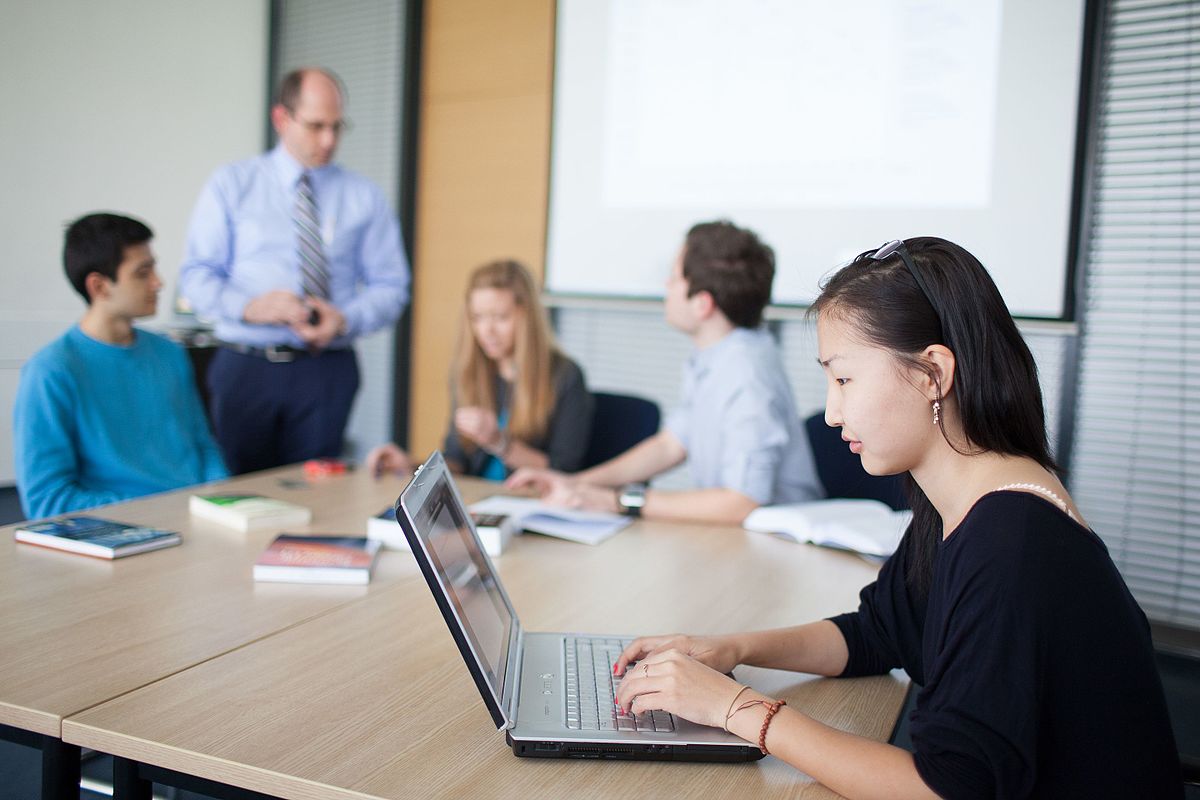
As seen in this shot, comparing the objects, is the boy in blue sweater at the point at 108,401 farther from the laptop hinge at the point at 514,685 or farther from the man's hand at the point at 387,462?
the laptop hinge at the point at 514,685

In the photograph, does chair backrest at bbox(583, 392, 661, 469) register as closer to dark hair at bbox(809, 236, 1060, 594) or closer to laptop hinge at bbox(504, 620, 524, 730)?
laptop hinge at bbox(504, 620, 524, 730)

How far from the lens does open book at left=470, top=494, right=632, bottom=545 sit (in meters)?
1.90

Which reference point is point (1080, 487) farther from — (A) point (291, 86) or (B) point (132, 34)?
(B) point (132, 34)

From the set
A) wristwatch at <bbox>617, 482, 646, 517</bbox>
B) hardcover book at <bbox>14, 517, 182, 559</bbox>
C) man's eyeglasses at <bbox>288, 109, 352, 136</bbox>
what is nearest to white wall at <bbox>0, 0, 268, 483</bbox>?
man's eyeglasses at <bbox>288, 109, 352, 136</bbox>

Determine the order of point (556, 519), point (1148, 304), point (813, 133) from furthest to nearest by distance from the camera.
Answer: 1. point (813, 133)
2. point (1148, 304)
3. point (556, 519)

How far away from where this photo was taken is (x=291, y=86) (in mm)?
3004

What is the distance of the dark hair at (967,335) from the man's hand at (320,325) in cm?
217

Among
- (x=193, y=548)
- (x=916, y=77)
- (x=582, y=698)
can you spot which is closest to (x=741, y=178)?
(x=916, y=77)

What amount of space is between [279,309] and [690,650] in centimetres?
203

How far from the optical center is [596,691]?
3.62ft

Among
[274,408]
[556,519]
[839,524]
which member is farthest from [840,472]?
[274,408]

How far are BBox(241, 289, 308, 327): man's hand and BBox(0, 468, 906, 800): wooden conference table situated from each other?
998 millimetres

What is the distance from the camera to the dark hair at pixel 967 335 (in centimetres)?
94

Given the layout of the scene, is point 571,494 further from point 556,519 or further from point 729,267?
point 729,267
